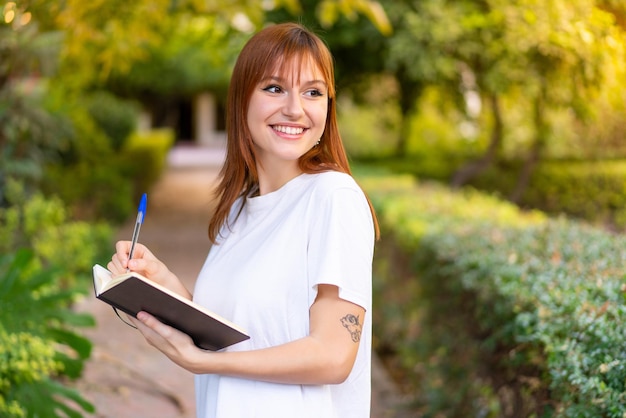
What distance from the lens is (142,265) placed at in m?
2.08

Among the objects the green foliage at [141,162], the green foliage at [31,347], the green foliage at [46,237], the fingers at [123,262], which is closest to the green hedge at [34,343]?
the green foliage at [31,347]

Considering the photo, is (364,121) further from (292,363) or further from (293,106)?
(292,363)

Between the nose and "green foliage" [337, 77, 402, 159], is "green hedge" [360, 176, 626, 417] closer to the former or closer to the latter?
the nose

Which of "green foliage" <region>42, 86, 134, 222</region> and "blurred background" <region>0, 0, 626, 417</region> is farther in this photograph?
"green foliage" <region>42, 86, 134, 222</region>

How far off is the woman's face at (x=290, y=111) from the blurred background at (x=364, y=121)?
0.48 metres

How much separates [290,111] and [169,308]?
57 cm

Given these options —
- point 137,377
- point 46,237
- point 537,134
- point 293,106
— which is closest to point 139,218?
point 293,106

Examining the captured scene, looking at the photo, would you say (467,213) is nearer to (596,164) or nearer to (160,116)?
(596,164)

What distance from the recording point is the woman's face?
2.02 meters

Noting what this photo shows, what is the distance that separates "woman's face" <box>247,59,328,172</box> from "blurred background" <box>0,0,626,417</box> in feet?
1.59

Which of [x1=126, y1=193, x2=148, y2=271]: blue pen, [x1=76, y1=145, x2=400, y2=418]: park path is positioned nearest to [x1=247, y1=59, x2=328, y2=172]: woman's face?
[x1=126, y1=193, x2=148, y2=271]: blue pen

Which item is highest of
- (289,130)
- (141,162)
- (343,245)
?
(141,162)

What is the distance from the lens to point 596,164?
15.7 metres

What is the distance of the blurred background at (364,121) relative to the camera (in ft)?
13.6
